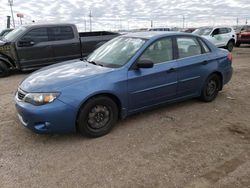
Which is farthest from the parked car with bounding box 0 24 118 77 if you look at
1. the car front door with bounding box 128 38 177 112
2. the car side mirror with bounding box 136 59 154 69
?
the car side mirror with bounding box 136 59 154 69

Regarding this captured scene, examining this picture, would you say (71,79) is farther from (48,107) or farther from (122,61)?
(122,61)

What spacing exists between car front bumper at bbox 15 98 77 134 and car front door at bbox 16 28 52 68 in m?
5.94

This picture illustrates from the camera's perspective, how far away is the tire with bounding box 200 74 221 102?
5.74 m

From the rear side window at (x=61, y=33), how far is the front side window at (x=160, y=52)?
6003 mm

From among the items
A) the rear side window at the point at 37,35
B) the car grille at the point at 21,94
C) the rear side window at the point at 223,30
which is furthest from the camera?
the rear side window at the point at 223,30

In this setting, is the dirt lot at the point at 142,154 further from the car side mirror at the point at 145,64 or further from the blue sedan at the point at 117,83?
the car side mirror at the point at 145,64

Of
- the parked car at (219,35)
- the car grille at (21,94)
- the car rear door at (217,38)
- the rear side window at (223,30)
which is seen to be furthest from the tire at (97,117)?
the rear side window at (223,30)

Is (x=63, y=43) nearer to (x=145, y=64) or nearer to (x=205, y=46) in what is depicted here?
(x=205, y=46)

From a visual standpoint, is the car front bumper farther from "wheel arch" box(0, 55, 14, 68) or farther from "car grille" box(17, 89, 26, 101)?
"wheel arch" box(0, 55, 14, 68)

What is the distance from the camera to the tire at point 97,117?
4.00m

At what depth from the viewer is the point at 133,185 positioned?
3045 mm

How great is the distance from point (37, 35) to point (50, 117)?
6621 millimetres

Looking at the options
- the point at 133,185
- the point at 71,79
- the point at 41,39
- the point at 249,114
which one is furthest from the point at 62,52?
the point at 133,185

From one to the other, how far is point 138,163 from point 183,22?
7211cm
